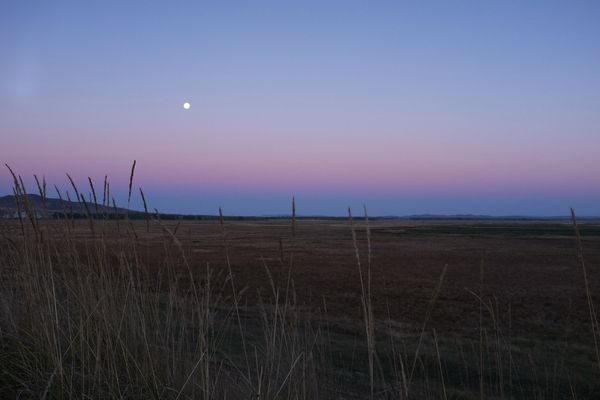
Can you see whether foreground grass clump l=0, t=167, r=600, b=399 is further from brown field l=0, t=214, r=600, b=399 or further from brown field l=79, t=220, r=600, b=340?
brown field l=79, t=220, r=600, b=340

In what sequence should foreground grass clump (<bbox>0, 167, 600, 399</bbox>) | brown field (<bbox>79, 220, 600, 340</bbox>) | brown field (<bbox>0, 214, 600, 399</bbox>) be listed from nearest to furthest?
foreground grass clump (<bbox>0, 167, 600, 399</bbox>) < brown field (<bbox>0, 214, 600, 399</bbox>) < brown field (<bbox>79, 220, 600, 340</bbox>)

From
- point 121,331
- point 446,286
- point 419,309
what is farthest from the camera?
point 446,286

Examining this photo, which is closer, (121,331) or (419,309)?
(121,331)

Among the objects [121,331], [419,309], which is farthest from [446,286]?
[121,331]

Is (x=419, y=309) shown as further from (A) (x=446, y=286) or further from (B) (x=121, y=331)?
(B) (x=121, y=331)

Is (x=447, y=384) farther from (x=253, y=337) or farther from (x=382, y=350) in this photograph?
(x=253, y=337)

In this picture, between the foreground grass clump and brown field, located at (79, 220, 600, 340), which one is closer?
the foreground grass clump

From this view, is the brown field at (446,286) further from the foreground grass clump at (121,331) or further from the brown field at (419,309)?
the foreground grass clump at (121,331)

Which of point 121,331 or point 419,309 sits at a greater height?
point 121,331

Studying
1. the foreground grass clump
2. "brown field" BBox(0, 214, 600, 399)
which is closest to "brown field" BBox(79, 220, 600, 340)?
"brown field" BBox(0, 214, 600, 399)

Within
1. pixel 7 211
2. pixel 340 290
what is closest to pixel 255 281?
pixel 340 290

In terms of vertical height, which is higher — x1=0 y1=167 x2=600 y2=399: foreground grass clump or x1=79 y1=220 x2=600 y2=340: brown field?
x1=0 y1=167 x2=600 y2=399: foreground grass clump

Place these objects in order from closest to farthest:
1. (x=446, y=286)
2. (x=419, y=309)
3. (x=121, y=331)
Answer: (x=121, y=331), (x=419, y=309), (x=446, y=286)

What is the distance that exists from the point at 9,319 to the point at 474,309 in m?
11.4
